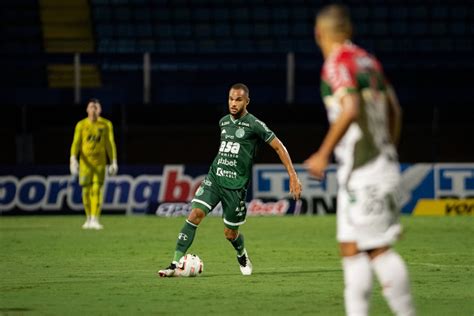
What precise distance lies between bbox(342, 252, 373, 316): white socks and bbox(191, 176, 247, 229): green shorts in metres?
5.21

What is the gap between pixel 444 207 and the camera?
75.7 ft

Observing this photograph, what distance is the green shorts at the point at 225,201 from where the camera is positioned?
38.0 feet

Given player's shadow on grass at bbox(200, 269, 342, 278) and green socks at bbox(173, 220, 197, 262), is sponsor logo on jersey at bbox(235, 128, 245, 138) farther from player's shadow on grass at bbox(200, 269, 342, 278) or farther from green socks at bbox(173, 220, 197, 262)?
player's shadow on grass at bbox(200, 269, 342, 278)

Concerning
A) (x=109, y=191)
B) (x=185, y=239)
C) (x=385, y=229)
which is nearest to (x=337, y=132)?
(x=385, y=229)

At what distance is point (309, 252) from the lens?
585 inches

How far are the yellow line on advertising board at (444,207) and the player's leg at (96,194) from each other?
6.80 metres

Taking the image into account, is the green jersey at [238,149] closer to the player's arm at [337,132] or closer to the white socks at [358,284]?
the white socks at [358,284]

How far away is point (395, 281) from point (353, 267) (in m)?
0.25

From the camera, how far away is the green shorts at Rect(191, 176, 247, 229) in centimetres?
1159

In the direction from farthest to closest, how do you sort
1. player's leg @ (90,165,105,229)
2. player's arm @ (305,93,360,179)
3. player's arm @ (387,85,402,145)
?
player's leg @ (90,165,105,229), player's arm @ (387,85,402,145), player's arm @ (305,93,360,179)

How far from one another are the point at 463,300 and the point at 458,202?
13.8 meters

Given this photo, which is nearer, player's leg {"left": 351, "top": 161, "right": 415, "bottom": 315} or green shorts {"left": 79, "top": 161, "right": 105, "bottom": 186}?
player's leg {"left": 351, "top": 161, "right": 415, "bottom": 315}

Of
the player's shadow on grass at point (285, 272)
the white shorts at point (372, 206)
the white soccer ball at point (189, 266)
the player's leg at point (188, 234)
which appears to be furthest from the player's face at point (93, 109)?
the white shorts at point (372, 206)

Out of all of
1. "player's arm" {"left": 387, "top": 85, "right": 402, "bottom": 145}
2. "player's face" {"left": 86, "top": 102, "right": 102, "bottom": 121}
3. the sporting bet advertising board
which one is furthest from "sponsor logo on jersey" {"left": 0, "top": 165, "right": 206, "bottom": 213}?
"player's arm" {"left": 387, "top": 85, "right": 402, "bottom": 145}
